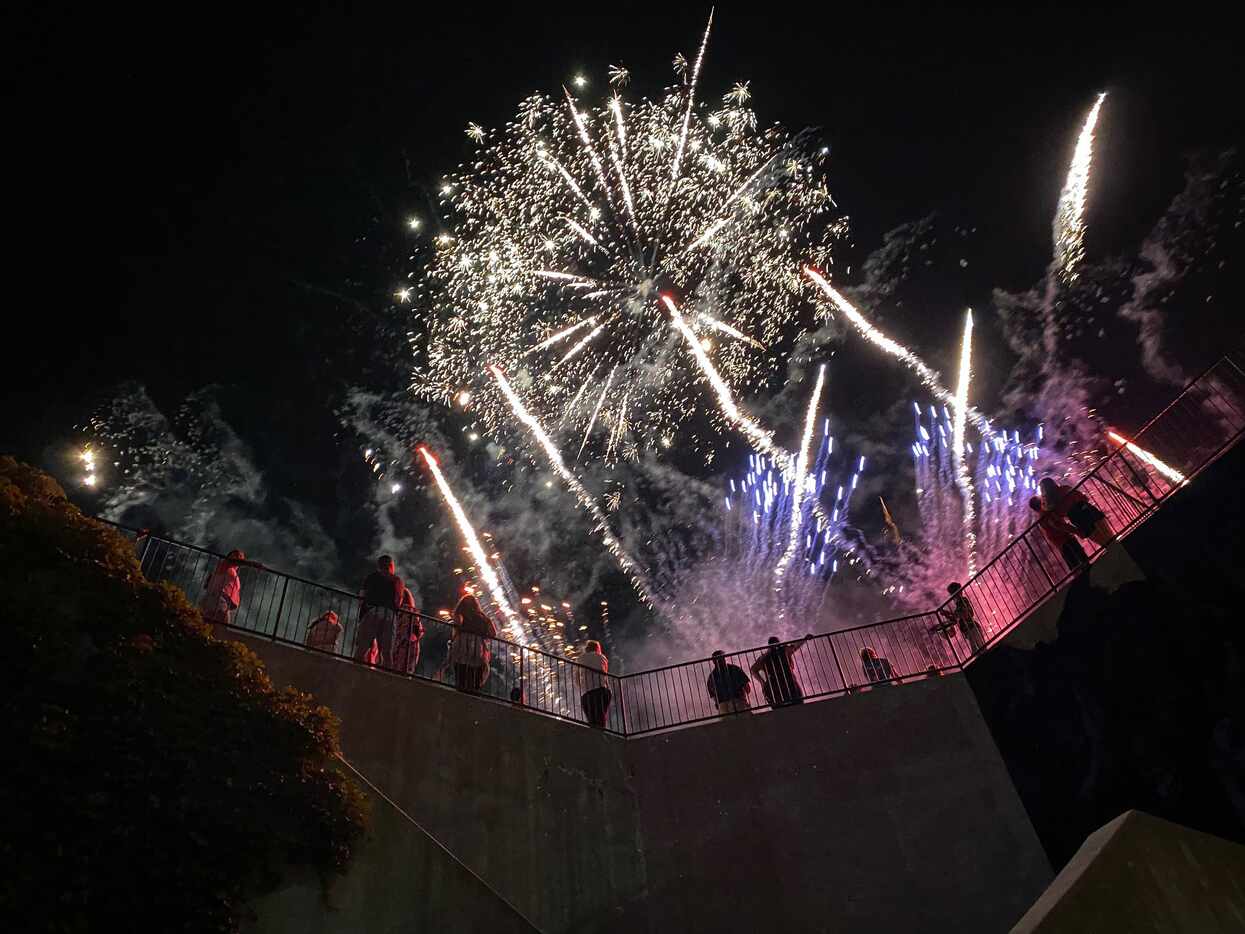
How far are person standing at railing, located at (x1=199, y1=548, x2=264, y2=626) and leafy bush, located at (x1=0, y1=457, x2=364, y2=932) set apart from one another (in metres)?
2.69

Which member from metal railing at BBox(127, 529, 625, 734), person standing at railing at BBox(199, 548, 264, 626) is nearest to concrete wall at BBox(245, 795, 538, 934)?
metal railing at BBox(127, 529, 625, 734)

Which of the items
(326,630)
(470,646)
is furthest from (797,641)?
(326,630)

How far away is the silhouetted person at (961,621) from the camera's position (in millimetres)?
12516

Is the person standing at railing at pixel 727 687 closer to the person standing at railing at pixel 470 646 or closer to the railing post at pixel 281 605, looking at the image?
the person standing at railing at pixel 470 646

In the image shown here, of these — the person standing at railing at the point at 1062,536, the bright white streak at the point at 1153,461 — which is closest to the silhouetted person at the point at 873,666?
the person standing at railing at the point at 1062,536

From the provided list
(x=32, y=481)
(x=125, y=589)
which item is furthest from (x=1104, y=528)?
→ (x=32, y=481)

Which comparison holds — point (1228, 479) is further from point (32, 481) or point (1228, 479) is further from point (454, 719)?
point (32, 481)

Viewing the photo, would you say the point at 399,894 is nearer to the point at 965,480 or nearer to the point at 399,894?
the point at 399,894

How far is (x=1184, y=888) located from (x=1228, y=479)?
632cm

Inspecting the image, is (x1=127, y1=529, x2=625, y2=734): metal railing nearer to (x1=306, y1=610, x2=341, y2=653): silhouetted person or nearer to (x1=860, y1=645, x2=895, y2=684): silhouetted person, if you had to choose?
(x1=306, y1=610, x2=341, y2=653): silhouetted person

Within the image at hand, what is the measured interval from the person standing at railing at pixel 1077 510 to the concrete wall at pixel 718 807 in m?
3.24

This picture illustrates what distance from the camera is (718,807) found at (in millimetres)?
11820

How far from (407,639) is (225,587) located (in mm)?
2759

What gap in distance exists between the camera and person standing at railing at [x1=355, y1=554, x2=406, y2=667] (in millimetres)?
11209
